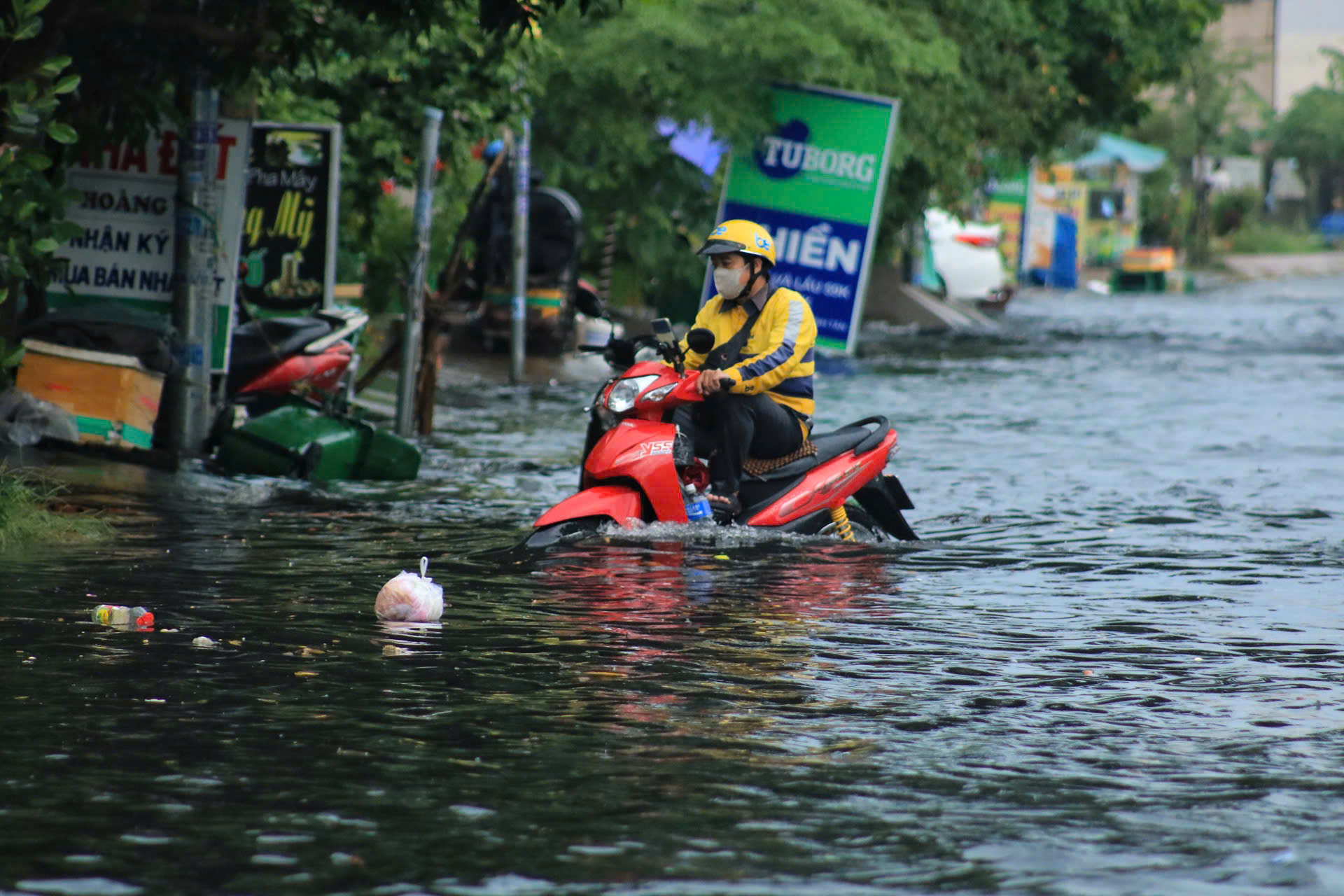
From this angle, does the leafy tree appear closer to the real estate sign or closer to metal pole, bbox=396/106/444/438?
metal pole, bbox=396/106/444/438

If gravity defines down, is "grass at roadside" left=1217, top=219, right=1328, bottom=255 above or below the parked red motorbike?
above

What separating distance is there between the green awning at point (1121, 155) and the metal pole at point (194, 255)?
59025mm

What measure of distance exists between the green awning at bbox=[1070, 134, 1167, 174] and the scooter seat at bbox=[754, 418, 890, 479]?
197ft

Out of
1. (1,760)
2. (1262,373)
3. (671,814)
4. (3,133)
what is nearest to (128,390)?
(3,133)

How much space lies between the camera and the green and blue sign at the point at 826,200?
70.1 ft

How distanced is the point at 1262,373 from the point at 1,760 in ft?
79.0

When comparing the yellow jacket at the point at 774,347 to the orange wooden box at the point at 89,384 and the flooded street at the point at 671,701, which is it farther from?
the orange wooden box at the point at 89,384

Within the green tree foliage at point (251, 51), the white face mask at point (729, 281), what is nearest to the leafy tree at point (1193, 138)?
the green tree foliage at point (251, 51)

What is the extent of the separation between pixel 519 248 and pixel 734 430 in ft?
42.1

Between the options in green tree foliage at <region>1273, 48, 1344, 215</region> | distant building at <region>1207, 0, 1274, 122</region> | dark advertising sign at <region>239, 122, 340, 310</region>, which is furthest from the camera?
distant building at <region>1207, 0, 1274, 122</region>

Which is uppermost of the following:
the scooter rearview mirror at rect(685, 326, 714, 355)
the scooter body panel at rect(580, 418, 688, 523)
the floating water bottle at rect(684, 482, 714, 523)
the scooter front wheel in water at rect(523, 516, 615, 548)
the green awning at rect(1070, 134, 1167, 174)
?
the green awning at rect(1070, 134, 1167, 174)

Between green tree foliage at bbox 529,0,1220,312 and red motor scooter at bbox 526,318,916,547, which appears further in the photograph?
green tree foliage at bbox 529,0,1220,312

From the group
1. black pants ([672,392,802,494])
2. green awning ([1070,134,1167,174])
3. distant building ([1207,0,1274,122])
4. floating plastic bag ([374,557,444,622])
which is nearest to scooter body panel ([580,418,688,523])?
black pants ([672,392,802,494])

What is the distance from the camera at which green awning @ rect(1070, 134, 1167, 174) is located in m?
71.8
